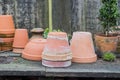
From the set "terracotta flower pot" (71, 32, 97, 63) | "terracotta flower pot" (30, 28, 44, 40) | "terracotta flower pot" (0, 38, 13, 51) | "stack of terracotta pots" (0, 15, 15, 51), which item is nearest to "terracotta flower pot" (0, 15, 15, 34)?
"stack of terracotta pots" (0, 15, 15, 51)

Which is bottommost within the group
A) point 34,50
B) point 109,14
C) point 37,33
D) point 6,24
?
point 34,50

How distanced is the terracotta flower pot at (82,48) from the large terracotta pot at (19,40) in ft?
2.50

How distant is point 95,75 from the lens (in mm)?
3070

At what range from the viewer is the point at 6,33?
12.5 ft

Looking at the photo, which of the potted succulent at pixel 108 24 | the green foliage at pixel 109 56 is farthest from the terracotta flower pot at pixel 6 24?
the green foliage at pixel 109 56

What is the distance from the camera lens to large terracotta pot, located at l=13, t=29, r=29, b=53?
377cm

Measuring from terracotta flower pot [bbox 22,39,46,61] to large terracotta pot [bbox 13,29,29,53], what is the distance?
306 mm

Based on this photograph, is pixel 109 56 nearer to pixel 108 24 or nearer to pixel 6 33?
pixel 108 24

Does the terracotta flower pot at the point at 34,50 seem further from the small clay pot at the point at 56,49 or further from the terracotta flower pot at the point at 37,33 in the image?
the terracotta flower pot at the point at 37,33

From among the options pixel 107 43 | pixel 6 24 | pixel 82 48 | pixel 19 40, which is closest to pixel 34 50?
pixel 19 40

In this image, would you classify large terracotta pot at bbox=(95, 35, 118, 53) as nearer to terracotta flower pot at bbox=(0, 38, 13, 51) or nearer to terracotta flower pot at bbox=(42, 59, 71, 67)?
terracotta flower pot at bbox=(42, 59, 71, 67)

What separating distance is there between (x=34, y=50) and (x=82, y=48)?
58cm

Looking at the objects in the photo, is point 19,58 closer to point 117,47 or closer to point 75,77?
point 75,77

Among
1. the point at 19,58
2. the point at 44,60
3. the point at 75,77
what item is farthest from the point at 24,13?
the point at 75,77
